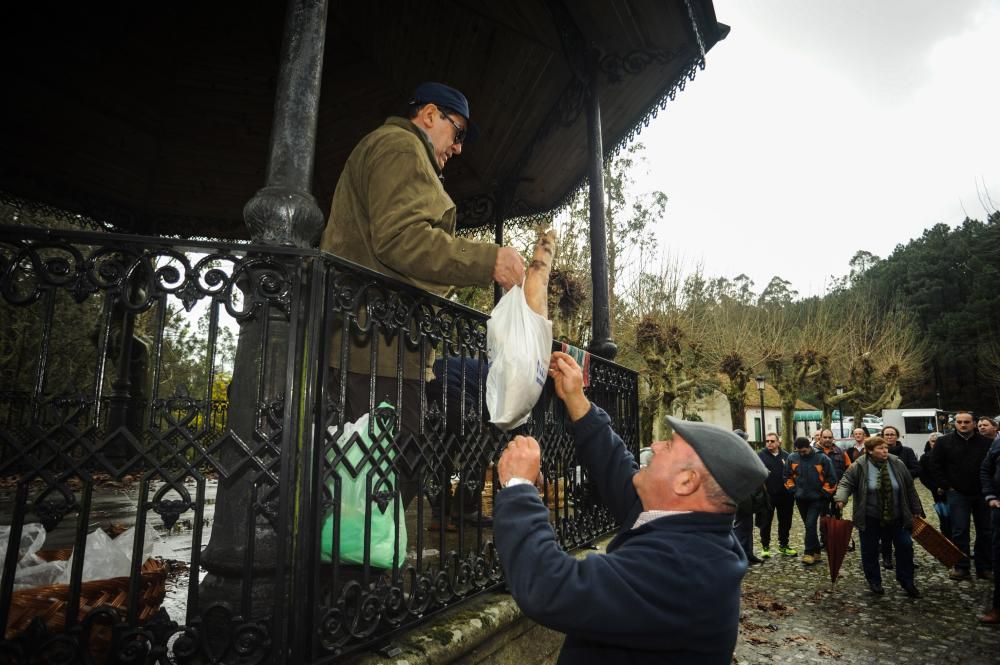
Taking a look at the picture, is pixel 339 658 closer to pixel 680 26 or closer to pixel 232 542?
pixel 232 542

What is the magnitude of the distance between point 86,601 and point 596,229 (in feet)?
13.4

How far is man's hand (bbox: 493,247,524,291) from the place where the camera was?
225 cm

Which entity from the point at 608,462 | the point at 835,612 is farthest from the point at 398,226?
the point at 835,612

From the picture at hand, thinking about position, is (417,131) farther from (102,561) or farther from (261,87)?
(261,87)

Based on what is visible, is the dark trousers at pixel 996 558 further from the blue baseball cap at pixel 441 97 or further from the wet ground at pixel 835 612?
the blue baseball cap at pixel 441 97

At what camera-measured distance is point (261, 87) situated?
583cm

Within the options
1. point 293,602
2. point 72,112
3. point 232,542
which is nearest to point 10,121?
point 72,112

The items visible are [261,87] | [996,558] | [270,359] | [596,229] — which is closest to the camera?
[270,359]

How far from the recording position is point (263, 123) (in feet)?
20.2

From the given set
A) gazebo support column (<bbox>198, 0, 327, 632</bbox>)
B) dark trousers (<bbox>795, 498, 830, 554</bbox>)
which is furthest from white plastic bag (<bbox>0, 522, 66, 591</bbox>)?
dark trousers (<bbox>795, 498, 830, 554</bbox>)

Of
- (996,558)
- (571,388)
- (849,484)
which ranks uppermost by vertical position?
(571,388)

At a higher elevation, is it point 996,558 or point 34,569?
point 34,569

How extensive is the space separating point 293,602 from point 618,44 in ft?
16.4

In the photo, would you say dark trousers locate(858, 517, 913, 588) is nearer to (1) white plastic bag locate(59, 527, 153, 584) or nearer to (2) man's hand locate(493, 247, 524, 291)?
(2) man's hand locate(493, 247, 524, 291)
